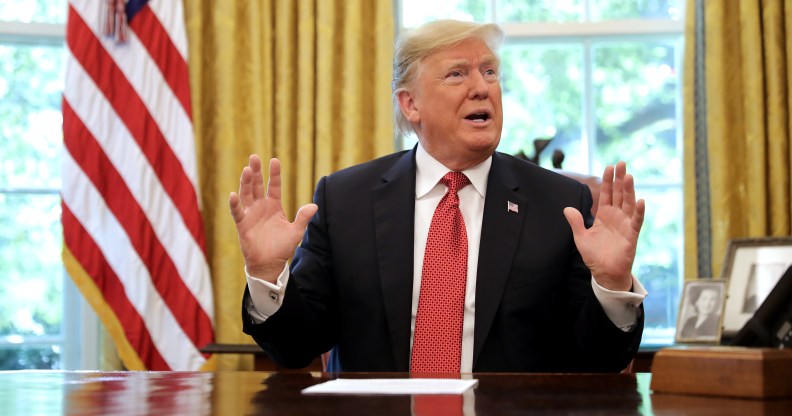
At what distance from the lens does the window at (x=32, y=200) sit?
421 centimetres

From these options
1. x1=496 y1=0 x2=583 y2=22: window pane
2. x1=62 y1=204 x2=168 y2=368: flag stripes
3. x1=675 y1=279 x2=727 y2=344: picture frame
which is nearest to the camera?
x1=675 y1=279 x2=727 y2=344: picture frame

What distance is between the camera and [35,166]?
425cm

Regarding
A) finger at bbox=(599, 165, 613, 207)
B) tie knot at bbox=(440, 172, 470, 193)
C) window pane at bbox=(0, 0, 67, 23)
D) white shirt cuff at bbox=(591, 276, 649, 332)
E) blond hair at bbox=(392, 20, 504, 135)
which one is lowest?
white shirt cuff at bbox=(591, 276, 649, 332)

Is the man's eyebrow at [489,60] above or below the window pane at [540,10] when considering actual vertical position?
below

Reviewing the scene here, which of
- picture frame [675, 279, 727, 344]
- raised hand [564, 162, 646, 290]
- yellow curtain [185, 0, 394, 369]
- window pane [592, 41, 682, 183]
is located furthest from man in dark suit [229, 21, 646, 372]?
window pane [592, 41, 682, 183]

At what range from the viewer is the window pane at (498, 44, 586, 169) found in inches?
174

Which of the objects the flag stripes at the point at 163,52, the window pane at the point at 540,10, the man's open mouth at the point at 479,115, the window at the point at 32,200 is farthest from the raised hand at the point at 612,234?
the window at the point at 32,200

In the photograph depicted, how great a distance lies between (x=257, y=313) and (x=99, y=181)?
1954 mm

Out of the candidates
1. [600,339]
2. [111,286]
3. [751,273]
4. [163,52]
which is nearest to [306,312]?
[600,339]

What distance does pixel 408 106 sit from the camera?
2721 millimetres

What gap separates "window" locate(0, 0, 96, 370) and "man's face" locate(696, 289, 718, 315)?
2.57 m

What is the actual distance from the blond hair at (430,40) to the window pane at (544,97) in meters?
1.77

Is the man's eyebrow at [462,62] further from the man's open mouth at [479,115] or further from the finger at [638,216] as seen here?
the finger at [638,216]

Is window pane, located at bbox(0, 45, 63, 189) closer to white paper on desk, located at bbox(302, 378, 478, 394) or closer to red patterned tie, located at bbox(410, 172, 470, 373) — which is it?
red patterned tie, located at bbox(410, 172, 470, 373)
